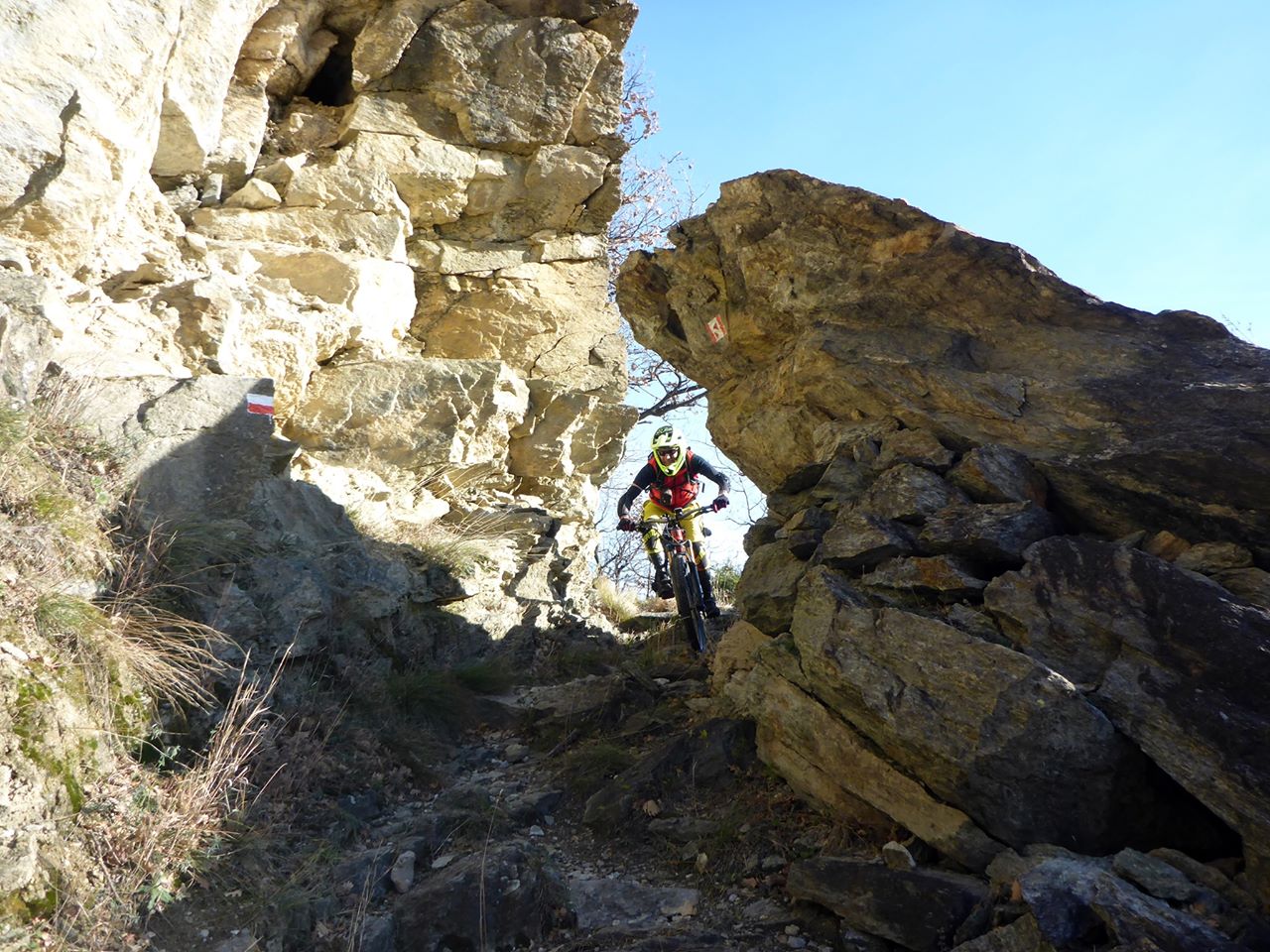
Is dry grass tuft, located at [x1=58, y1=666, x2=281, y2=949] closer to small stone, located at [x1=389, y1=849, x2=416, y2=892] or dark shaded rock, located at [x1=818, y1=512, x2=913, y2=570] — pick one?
small stone, located at [x1=389, y1=849, x2=416, y2=892]

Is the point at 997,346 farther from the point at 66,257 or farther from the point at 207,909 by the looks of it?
the point at 66,257

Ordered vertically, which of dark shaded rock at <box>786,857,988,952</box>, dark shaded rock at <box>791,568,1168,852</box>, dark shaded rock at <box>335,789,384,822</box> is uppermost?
dark shaded rock at <box>791,568,1168,852</box>

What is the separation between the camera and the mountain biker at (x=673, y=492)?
852 cm

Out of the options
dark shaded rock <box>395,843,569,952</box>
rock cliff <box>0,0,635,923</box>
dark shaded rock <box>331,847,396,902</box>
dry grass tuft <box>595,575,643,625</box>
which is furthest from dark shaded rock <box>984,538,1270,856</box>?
dry grass tuft <box>595,575,643,625</box>

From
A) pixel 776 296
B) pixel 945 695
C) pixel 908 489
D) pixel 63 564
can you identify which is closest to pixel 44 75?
pixel 63 564

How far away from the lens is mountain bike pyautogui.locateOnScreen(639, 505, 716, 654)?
8266 mm

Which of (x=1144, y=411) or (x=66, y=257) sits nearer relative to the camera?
(x=1144, y=411)

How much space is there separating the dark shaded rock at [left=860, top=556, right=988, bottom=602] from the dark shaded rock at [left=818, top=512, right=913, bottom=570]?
0.31ft

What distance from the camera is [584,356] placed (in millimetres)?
11969

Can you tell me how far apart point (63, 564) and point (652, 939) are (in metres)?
3.49

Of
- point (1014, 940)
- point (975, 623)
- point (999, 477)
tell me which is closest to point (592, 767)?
point (975, 623)

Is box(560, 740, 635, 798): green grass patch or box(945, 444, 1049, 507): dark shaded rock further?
box(560, 740, 635, 798): green grass patch

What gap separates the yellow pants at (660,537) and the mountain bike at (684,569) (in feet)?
0.10

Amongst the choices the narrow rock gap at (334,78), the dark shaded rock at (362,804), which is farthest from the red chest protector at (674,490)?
the narrow rock gap at (334,78)
